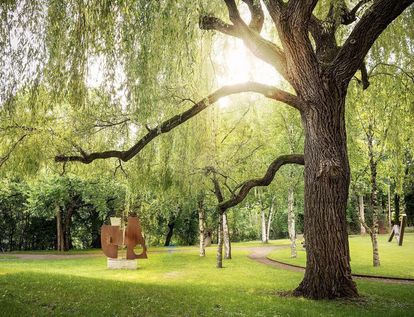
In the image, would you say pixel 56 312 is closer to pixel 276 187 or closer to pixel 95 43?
pixel 95 43

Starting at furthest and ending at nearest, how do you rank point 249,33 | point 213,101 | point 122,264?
point 122,264 < point 213,101 < point 249,33

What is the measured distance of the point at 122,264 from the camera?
69.8ft

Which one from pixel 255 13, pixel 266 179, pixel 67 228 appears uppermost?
pixel 255 13

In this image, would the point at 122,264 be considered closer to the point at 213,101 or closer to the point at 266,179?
the point at 266,179

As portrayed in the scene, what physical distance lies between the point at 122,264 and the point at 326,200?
49.3 feet

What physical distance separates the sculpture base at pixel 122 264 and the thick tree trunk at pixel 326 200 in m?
13.3

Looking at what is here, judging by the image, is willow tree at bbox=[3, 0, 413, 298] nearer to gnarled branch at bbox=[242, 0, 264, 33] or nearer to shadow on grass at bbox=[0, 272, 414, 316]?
gnarled branch at bbox=[242, 0, 264, 33]

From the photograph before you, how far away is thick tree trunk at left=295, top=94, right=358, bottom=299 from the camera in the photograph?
885 centimetres

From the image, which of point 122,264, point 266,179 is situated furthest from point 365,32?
point 122,264

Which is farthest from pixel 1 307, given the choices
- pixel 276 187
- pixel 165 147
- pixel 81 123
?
pixel 276 187

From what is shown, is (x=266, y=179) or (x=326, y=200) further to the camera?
(x=266, y=179)

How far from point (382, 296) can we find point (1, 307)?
8.75 meters

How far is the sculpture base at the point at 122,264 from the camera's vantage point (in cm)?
2108

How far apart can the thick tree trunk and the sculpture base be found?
13291mm
